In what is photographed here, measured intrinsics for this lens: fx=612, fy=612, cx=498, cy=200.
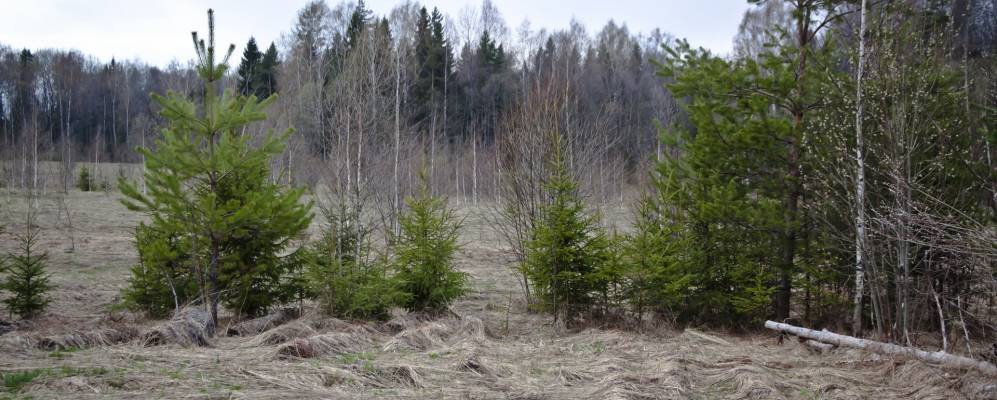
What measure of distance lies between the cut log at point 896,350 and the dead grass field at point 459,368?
12 cm

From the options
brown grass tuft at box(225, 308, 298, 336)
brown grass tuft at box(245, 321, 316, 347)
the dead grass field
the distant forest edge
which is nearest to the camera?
the dead grass field

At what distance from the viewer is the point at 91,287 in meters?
12.8

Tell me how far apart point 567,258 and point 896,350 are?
436 cm

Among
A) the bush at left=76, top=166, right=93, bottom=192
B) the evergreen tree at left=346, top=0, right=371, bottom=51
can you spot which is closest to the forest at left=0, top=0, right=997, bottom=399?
the evergreen tree at left=346, top=0, right=371, bottom=51

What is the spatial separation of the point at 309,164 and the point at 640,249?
49.6ft

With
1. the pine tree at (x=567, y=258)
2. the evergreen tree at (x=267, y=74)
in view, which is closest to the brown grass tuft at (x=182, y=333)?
the pine tree at (x=567, y=258)

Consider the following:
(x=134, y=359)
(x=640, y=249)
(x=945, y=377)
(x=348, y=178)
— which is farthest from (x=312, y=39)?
(x=945, y=377)

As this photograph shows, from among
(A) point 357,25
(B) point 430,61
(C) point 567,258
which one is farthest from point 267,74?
(C) point 567,258

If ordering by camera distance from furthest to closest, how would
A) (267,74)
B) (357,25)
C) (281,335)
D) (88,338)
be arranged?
(267,74), (357,25), (281,335), (88,338)

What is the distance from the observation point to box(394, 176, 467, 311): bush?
9.43m

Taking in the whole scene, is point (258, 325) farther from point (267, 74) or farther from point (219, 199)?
point (267, 74)

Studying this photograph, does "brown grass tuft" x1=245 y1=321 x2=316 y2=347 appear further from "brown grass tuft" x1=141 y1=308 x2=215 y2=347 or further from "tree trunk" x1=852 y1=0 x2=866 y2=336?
"tree trunk" x1=852 y1=0 x2=866 y2=336

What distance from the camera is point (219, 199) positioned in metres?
8.84

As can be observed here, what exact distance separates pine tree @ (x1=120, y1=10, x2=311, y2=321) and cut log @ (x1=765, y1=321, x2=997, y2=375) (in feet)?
23.2
